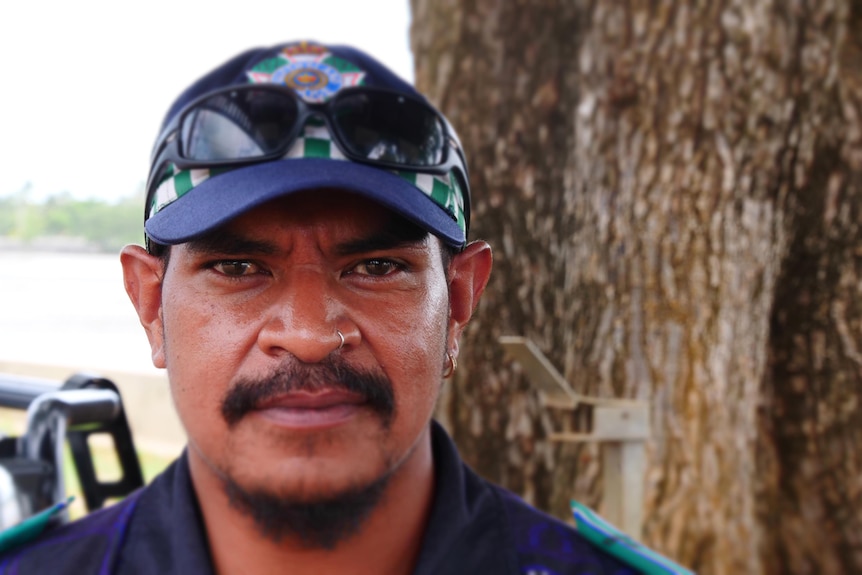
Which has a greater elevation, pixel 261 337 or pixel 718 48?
pixel 718 48

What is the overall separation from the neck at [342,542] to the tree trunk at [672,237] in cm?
119

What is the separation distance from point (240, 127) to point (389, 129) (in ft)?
0.77

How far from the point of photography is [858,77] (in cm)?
258

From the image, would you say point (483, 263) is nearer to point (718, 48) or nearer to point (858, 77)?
point (718, 48)

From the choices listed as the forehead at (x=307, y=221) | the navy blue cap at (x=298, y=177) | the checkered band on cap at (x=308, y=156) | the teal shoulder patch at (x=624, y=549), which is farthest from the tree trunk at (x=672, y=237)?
the forehead at (x=307, y=221)

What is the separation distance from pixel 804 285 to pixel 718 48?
79cm

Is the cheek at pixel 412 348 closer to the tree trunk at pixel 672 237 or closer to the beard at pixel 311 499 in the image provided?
the beard at pixel 311 499

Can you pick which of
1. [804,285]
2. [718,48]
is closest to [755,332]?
[804,285]

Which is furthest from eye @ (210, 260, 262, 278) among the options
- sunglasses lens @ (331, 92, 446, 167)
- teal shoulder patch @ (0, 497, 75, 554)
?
teal shoulder patch @ (0, 497, 75, 554)

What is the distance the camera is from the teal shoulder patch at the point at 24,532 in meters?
1.57

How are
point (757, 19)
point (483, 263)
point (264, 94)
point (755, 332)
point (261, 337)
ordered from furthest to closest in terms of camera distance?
point (755, 332) < point (757, 19) < point (483, 263) < point (264, 94) < point (261, 337)

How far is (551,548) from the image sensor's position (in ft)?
5.13

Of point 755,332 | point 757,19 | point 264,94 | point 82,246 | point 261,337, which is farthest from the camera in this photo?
point 82,246

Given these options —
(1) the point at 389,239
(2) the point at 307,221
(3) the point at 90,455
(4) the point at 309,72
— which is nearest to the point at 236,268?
(2) the point at 307,221
